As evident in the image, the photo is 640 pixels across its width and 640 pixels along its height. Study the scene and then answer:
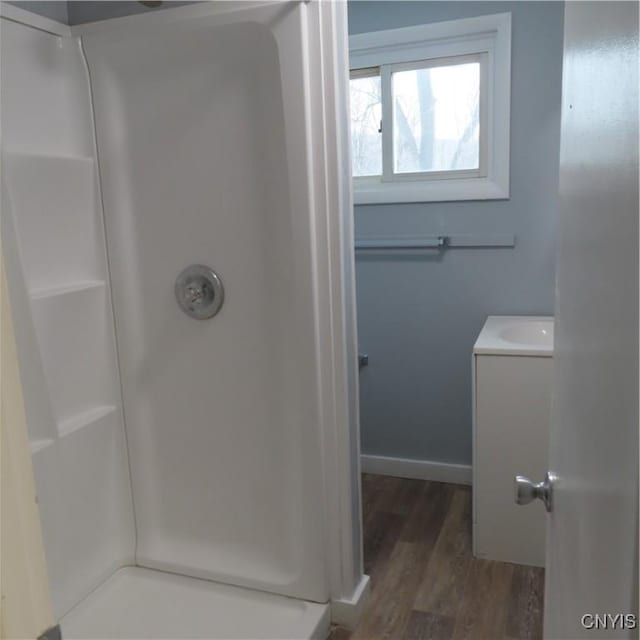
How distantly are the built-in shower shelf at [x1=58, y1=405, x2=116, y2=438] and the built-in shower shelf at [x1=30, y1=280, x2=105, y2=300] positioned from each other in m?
0.40

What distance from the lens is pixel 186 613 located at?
1.90 metres

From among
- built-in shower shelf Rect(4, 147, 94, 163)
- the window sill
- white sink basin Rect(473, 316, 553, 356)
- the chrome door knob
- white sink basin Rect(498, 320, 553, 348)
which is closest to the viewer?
the chrome door knob

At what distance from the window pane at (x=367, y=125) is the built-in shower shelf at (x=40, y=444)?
1.83 m

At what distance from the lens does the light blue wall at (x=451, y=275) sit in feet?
8.25

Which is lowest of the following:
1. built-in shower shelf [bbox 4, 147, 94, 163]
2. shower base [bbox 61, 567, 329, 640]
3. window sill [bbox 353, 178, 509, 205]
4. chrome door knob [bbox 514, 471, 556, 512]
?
shower base [bbox 61, 567, 329, 640]

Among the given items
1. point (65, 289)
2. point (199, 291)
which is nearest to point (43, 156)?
point (65, 289)

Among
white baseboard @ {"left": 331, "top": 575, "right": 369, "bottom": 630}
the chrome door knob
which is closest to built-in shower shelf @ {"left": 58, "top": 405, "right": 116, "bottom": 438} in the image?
white baseboard @ {"left": 331, "top": 575, "right": 369, "bottom": 630}

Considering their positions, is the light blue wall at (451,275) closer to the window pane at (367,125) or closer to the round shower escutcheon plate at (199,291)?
the window pane at (367,125)

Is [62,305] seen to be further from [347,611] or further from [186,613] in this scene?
[347,611]

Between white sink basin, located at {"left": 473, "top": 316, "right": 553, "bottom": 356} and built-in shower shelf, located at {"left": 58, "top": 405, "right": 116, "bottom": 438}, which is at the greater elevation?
white sink basin, located at {"left": 473, "top": 316, "right": 553, "bottom": 356}

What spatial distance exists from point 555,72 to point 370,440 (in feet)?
6.04

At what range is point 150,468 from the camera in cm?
214

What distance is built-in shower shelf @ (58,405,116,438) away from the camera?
1.91 meters

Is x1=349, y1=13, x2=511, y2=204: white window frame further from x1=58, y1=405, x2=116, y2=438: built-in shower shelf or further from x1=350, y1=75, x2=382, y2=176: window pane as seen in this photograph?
x1=58, y1=405, x2=116, y2=438: built-in shower shelf
